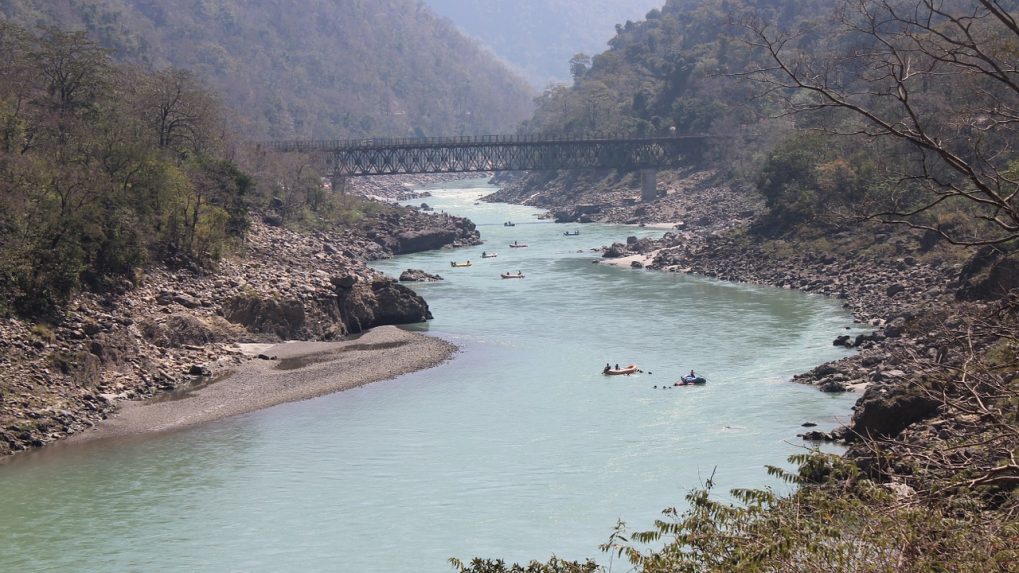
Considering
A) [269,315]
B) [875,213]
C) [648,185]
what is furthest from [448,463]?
[648,185]

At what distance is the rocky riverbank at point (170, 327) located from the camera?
127ft

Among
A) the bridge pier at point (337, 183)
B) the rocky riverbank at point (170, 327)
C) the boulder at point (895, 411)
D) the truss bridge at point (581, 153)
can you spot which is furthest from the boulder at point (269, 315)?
the truss bridge at point (581, 153)

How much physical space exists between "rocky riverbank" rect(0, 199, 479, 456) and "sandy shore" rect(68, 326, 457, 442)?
1096 mm

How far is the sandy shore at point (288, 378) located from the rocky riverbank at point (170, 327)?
3.60 ft

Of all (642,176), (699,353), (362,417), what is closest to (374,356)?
(362,417)

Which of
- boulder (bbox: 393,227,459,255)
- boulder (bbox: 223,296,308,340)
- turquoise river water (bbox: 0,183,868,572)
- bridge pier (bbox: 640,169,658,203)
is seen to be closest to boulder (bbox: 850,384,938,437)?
turquoise river water (bbox: 0,183,868,572)

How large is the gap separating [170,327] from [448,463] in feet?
62.6

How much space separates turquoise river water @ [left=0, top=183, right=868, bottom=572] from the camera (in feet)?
89.6

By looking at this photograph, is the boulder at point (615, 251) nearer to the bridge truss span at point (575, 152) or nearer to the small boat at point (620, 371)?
the bridge truss span at point (575, 152)

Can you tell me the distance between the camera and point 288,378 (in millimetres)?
45125

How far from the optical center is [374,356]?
4988cm

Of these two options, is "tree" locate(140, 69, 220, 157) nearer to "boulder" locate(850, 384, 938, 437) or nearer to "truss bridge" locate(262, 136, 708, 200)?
"truss bridge" locate(262, 136, 708, 200)

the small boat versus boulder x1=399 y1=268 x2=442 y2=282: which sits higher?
boulder x1=399 y1=268 x2=442 y2=282

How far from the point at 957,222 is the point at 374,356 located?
32342 mm
